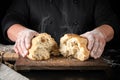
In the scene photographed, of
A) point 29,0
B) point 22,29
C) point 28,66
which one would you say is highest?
point 29,0

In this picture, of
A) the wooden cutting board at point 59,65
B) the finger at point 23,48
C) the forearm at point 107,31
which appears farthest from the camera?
the forearm at point 107,31

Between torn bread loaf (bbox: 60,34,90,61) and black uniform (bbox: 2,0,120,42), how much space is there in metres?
0.32

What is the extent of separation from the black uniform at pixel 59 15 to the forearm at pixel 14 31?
4cm

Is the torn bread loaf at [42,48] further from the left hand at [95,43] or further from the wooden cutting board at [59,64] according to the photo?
the left hand at [95,43]

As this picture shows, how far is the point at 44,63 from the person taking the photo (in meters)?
1.20

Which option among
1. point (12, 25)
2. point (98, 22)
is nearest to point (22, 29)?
point (12, 25)

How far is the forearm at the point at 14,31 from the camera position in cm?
147

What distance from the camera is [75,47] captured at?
1280 millimetres

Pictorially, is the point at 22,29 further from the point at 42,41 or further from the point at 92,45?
the point at 92,45

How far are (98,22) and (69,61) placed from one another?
0.48 metres

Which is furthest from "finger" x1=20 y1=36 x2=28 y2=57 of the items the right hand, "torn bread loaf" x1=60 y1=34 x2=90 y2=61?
"torn bread loaf" x1=60 y1=34 x2=90 y2=61

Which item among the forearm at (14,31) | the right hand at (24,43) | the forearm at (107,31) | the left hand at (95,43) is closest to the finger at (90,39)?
the left hand at (95,43)

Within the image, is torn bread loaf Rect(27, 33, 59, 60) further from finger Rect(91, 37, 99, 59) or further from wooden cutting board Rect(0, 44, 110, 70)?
finger Rect(91, 37, 99, 59)

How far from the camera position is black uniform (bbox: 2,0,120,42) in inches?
63.3
